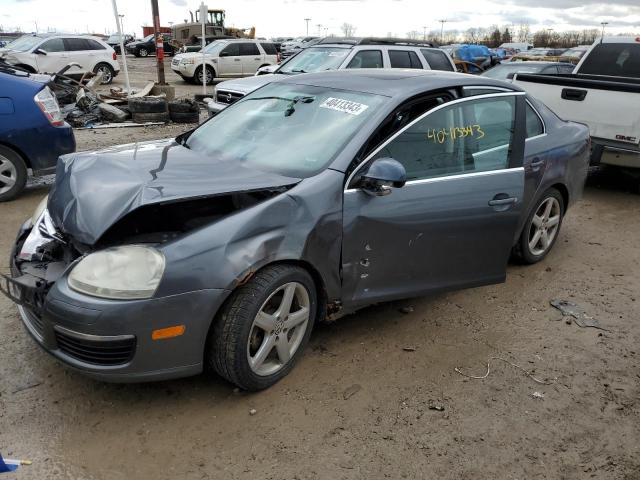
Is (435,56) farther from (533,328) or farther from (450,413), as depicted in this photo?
(450,413)

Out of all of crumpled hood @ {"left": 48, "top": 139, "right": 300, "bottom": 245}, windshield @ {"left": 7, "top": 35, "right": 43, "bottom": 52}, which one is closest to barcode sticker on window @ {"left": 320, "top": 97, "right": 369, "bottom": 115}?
crumpled hood @ {"left": 48, "top": 139, "right": 300, "bottom": 245}

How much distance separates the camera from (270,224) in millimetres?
2678

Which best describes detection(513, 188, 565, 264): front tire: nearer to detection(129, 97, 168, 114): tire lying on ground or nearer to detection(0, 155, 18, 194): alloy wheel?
detection(0, 155, 18, 194): alloy wheel

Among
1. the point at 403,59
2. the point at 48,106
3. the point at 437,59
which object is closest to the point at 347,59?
the point at 403,59

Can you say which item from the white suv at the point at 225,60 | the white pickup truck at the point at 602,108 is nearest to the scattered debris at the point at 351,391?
the white pickup truck at the point at 602,108

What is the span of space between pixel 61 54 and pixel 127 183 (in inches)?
669

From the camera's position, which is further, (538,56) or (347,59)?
(538,56)

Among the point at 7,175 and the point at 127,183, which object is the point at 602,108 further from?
the point at 7,175

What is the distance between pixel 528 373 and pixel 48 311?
2.64 meters

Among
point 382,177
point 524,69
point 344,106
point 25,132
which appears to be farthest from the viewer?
point 524,69

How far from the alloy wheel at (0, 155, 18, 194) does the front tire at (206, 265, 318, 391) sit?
431cm

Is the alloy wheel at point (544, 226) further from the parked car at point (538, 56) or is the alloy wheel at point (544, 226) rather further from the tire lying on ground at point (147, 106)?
the parked car at point (538, 56)

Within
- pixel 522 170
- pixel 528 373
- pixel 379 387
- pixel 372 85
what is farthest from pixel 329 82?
pixel 528 373

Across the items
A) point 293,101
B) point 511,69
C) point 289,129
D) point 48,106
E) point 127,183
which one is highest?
point 293,101
